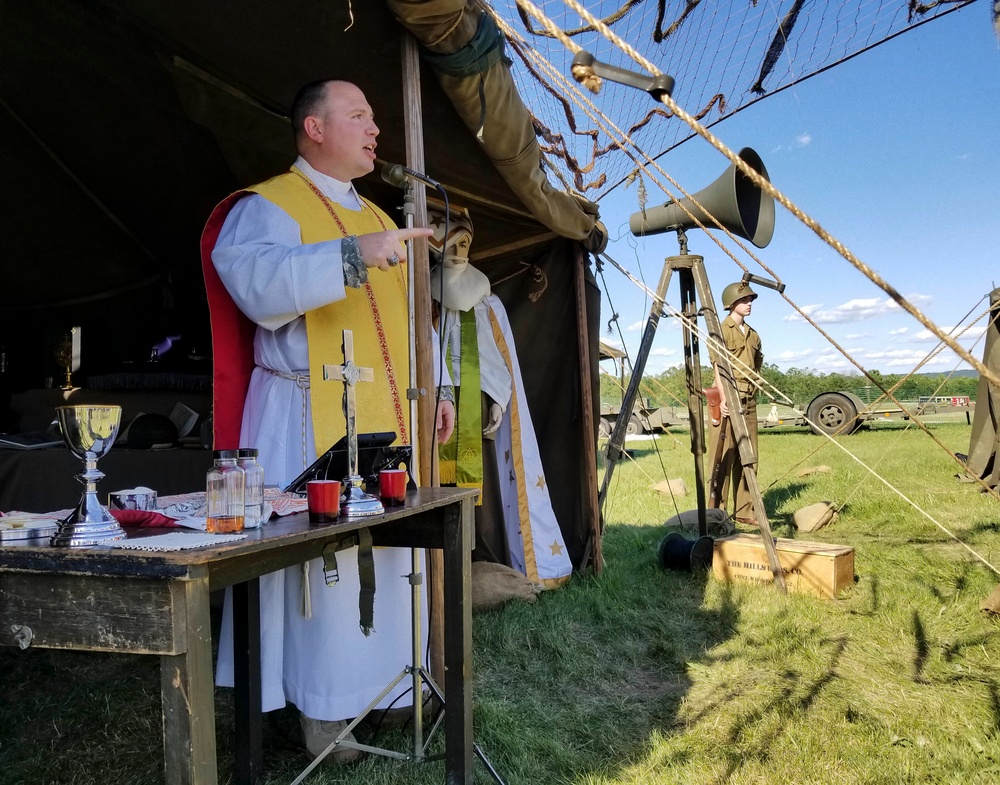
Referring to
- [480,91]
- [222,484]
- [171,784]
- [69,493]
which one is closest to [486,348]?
[480,91]

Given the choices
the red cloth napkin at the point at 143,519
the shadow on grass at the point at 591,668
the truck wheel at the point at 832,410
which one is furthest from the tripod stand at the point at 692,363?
the truck wheel at the point at 832,410

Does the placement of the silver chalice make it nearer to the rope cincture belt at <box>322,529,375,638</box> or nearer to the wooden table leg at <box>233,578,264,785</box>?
the rope cincture belt at <box>322,529,375,638</box>

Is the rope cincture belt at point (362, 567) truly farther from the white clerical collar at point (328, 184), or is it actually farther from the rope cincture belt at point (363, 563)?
the white clerical collar at point (328, 184)

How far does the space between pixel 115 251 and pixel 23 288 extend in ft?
1.73

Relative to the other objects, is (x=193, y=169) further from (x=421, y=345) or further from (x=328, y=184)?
(x=421, y=345)

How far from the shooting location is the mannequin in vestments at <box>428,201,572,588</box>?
376 centimetres

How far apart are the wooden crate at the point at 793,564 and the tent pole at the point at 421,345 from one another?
7.41ft

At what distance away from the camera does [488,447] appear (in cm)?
432

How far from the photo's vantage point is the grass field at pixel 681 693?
6.73 feet

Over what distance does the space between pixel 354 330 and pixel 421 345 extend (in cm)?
34

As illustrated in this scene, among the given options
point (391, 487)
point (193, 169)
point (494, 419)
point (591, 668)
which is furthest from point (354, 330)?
point (193, 169)

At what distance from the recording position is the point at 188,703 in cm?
92

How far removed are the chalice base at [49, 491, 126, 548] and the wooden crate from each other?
356 centimetres

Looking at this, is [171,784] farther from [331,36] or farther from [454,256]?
[454,256]
